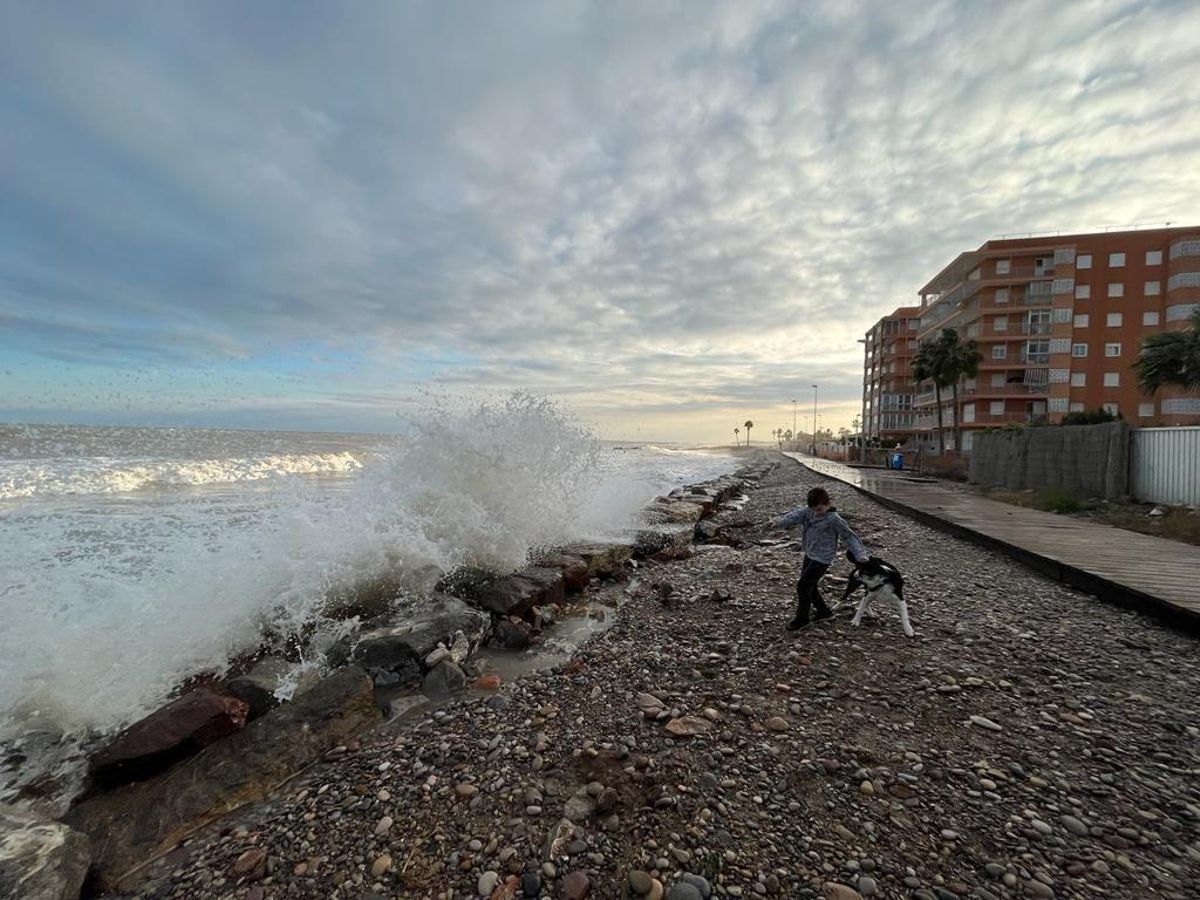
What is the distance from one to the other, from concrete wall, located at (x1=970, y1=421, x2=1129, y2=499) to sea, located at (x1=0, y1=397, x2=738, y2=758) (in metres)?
12.3

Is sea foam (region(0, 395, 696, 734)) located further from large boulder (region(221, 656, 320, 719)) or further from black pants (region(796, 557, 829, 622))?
black pants (region(796, 557, 829, 622))

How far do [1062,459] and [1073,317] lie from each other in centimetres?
4391

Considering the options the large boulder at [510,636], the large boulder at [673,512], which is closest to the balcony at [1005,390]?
the large boulder at [673,512]

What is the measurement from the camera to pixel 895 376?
7012 centimetres

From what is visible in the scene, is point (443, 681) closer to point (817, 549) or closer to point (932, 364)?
point (817, 549)

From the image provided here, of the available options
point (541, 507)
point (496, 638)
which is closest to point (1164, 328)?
point (541, 507)

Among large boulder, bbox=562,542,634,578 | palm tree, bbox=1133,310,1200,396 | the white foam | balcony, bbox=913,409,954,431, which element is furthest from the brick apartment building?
the white foam

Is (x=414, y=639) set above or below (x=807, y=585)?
below

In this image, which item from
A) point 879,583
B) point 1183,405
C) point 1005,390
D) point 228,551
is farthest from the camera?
point 1005,390

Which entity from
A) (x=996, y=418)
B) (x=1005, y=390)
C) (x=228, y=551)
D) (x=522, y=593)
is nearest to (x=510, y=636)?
(x=522, y=593)

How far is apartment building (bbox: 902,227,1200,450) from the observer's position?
45.1 m

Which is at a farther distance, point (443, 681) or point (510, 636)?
point (510, 636)

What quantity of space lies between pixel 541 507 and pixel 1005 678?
777cm

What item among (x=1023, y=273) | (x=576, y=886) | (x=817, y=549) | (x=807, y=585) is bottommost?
(x=576, y=886)
